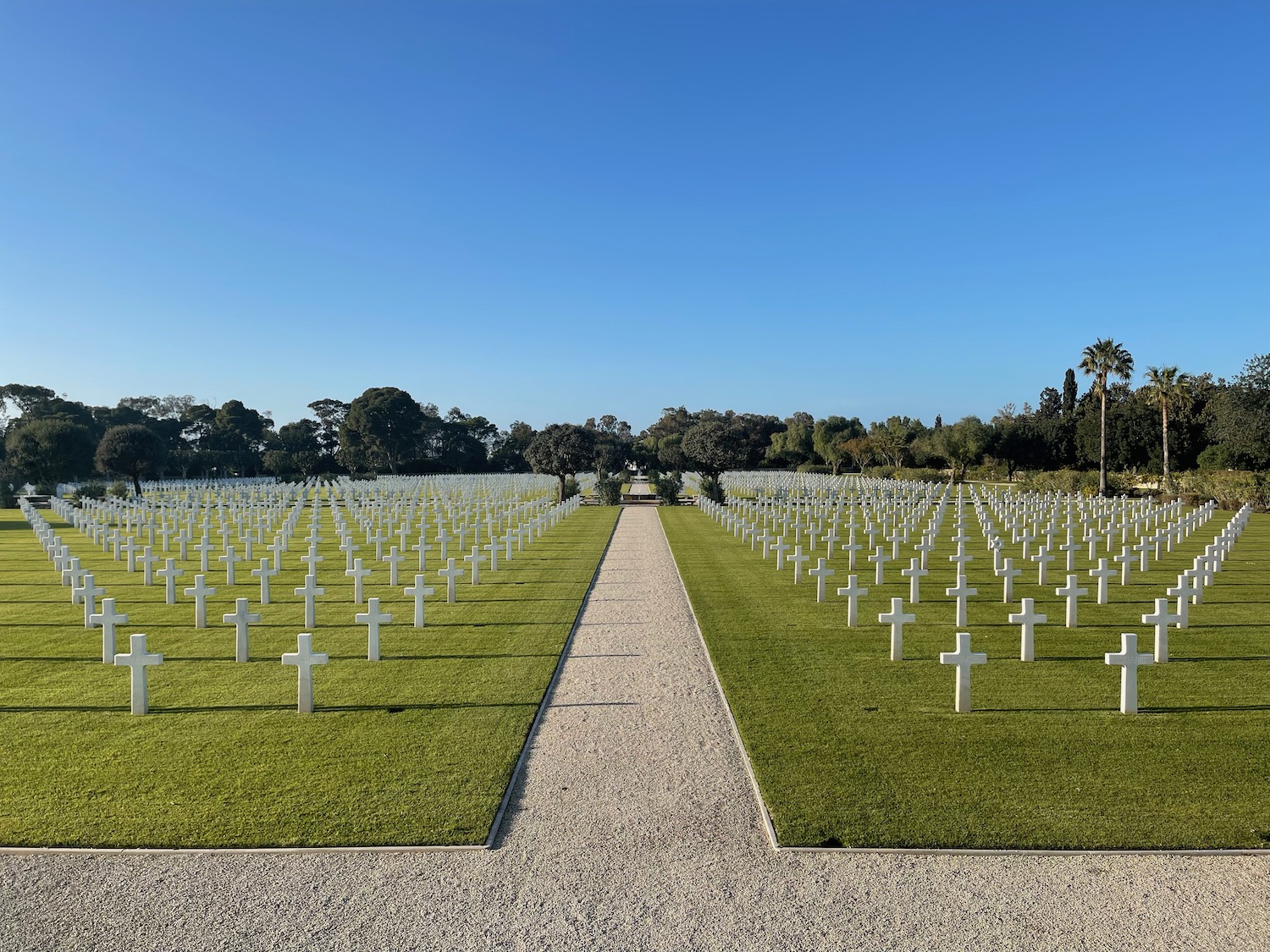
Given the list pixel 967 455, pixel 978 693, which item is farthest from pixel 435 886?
pixel 967 455

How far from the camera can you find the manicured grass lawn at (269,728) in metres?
5.27

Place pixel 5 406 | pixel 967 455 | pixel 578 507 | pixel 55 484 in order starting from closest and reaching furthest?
pixel 578 507, pixel 55 484, pixel 967 455, pixel 5 406

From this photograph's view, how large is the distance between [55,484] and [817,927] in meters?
59.5

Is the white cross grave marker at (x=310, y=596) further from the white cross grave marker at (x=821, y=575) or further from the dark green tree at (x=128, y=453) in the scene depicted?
the dark green tree at (x=128, y=453)

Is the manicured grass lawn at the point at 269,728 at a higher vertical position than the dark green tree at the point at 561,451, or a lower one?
lower

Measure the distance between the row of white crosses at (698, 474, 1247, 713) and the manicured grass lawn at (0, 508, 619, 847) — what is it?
420 centimetres

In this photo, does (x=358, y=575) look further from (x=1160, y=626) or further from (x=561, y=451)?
(x=561, y=451)

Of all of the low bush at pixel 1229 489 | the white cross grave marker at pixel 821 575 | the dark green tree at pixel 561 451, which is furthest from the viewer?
the dark green tree at pixel 561 451

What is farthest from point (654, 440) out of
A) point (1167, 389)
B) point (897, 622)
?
point (897, 622)

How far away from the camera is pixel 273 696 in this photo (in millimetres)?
8117

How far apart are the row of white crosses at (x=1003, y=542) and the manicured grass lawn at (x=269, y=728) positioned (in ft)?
13.8

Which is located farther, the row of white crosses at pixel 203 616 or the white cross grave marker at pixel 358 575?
the white cross grave marker at pixel 358 575

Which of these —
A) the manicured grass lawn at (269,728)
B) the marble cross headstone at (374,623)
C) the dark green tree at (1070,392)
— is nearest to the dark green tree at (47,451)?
the manicured grass lawn at (269,728)

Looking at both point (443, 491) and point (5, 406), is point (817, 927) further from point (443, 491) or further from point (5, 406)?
point (5, 406)
